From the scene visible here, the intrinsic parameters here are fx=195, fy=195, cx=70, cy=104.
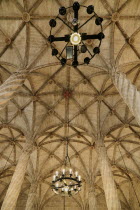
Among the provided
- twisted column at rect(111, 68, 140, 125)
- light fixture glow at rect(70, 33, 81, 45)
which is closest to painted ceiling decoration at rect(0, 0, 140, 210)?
twisted column at rect(111, 68, 140, 125)

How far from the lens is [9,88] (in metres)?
8.94

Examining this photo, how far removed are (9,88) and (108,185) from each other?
6970 millimetres

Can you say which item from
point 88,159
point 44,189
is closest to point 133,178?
point 88,159

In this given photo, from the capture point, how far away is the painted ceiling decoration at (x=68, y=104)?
429 inches

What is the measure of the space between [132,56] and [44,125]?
27.0 feet

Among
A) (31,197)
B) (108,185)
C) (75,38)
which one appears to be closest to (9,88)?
(75,38)

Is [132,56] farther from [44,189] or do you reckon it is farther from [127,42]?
[44,189]

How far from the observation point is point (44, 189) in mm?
20031

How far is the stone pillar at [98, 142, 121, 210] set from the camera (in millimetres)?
9234

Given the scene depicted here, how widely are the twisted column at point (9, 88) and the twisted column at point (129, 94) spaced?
194 inches

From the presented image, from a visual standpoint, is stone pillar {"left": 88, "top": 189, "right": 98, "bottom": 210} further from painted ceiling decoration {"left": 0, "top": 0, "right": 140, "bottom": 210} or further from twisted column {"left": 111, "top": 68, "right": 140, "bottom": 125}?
twisted column {"left": 111, "top": 68, "right": 140, "bottom": 125}

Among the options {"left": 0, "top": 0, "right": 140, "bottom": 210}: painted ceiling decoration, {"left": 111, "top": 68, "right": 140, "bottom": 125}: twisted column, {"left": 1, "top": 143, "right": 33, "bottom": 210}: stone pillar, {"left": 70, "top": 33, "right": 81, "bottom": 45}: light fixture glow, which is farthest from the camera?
{"left": 0, "top": 0, "right": 140, "bottom": 210}: painted ceiling decoration

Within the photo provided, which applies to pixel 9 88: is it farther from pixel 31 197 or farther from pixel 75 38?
pixel 31 197

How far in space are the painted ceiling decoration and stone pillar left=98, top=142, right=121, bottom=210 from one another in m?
0.05
